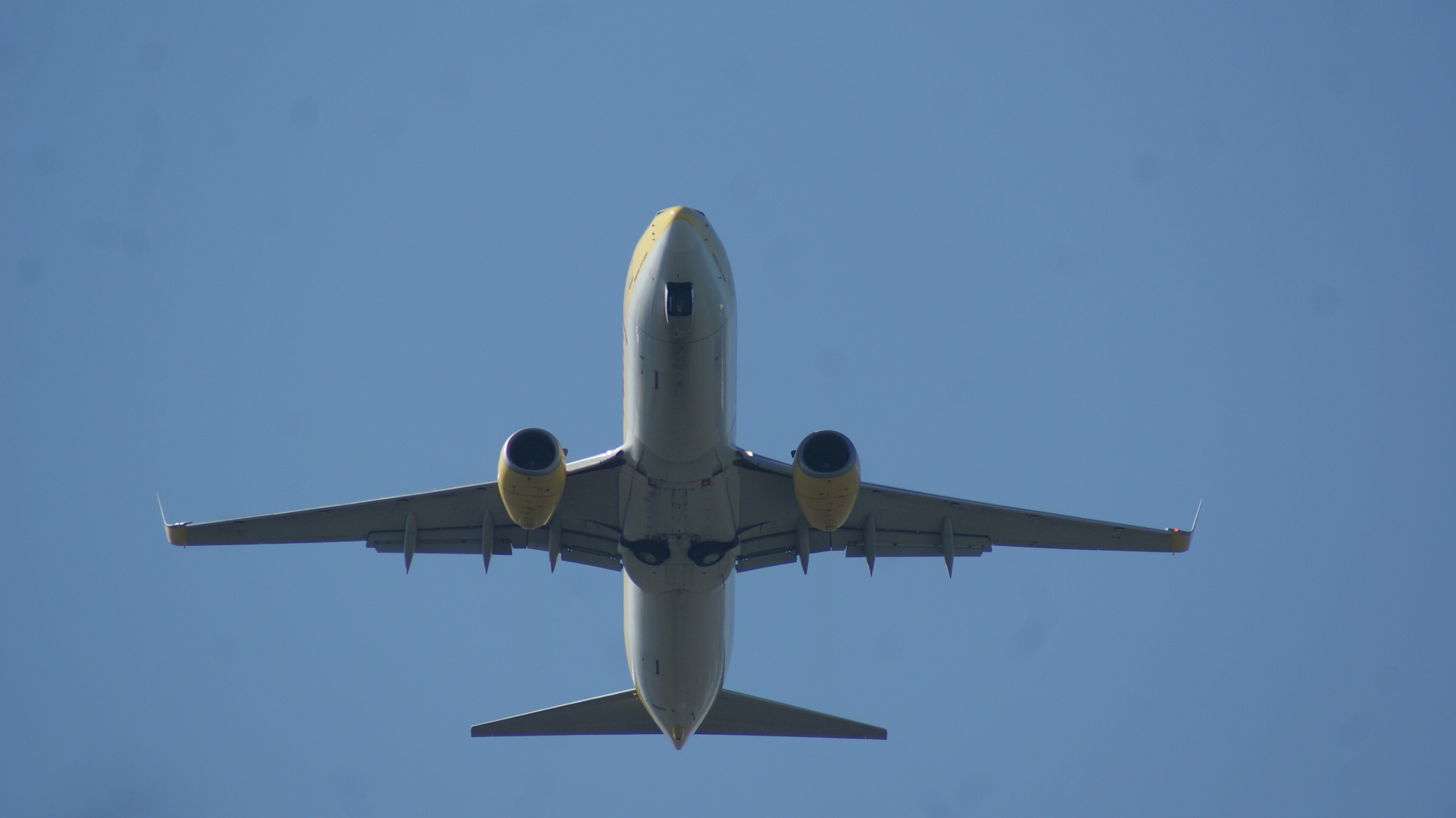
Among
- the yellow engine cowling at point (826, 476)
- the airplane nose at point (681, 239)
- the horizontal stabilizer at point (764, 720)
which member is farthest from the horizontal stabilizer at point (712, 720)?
the airplane nose at point (681, 239)

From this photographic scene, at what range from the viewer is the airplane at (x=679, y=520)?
21875 millimetres

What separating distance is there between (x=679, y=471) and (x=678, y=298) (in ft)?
12.6

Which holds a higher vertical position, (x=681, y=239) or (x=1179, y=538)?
(x=681, y=239)

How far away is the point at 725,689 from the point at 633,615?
168 inches

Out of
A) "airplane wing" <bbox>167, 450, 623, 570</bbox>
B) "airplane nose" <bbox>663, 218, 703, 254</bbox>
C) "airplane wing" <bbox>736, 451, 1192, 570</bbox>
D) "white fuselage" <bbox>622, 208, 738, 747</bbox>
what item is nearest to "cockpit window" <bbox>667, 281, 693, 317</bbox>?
"white fuselage" <bbox>622, 208, 738, 747</bbox>

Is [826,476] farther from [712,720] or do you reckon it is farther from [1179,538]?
[712,720]

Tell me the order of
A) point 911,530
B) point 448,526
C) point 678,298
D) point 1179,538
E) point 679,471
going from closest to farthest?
point 678,298, point 679,471, point 1179,538, point 448,526, point 911,530

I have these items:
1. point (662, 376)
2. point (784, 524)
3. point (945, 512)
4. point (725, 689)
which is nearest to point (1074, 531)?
point (945, 512)

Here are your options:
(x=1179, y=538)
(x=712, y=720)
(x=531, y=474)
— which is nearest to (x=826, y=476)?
(x=531, y=474)

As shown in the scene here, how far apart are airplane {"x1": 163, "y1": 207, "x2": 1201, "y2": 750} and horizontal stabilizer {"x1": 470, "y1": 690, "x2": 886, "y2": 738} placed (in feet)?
0.12

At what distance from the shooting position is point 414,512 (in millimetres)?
26516

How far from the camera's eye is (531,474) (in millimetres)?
22047

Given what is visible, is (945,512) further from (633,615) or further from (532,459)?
(532,459)

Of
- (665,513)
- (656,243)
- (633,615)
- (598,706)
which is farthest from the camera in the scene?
(598,706)
